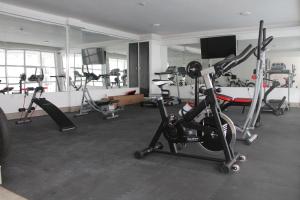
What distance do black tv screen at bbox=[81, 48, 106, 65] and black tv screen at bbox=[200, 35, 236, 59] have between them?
141 inches

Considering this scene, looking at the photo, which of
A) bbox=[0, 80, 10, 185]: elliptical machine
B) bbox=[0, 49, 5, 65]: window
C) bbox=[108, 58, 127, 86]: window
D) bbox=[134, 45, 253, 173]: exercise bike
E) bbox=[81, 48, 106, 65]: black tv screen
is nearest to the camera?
bbox=[0, 80, 10, 185]: elliptical machine

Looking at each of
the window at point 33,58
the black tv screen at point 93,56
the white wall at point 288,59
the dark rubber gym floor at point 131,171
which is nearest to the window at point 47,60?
the window at point 33,58

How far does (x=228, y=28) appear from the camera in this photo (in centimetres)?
819

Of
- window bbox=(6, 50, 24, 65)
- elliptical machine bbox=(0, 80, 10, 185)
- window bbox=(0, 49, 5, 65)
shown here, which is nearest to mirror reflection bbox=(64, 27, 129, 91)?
window bbox=(6, 50, 24, 65)

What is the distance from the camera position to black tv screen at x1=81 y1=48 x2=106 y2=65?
8043mm

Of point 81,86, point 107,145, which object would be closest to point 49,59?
point 81,86

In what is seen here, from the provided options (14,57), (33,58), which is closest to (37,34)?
(33,58)

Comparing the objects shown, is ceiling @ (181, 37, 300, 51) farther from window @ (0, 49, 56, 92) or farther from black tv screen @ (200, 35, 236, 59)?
window @ (0, 49, 56, 92)

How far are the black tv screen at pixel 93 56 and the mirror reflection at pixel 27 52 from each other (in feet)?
3.35

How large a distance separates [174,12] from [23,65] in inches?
165

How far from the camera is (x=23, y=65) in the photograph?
656cm

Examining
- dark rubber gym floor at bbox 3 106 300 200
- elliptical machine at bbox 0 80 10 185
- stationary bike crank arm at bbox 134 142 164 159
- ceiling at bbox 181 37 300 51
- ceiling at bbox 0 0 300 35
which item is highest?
ceiling at bbox 0 0 300 35

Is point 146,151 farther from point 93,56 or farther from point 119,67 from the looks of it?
point 119,67

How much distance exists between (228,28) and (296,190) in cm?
693
